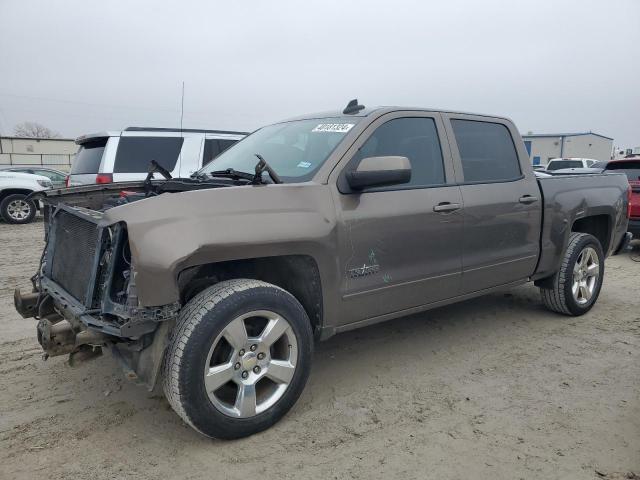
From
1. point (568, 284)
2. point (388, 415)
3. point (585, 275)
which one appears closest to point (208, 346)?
point (388, 415)

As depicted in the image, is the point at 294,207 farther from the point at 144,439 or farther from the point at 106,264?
the point at 144,439

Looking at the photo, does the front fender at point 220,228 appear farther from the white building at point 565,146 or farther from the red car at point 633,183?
the white building at point 565,146

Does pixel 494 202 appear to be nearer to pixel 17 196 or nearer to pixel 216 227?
pixel 216 227

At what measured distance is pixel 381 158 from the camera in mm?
3037

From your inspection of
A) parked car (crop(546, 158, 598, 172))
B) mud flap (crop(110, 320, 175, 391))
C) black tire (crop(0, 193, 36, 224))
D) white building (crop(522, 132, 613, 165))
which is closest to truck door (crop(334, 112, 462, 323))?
mud flap (crop(110, 320, 175, 391))

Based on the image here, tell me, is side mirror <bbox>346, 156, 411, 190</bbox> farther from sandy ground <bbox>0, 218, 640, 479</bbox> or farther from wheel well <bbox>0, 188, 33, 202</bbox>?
wheel well <bbox>0, 188, 33, 202</bbox>

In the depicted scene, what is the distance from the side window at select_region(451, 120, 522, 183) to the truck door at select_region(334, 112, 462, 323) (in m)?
0.24

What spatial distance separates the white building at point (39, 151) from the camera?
3588 centimetres

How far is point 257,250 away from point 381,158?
955 mm

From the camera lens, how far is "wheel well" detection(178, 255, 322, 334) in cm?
295

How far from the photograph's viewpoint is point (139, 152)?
837 cm

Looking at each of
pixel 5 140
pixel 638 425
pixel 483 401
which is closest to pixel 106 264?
pixel 483 401

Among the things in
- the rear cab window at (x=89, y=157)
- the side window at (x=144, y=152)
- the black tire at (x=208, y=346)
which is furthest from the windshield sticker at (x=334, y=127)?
the rear cab window at (x=89, y=157)

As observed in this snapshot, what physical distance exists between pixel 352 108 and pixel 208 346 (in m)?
2.09
